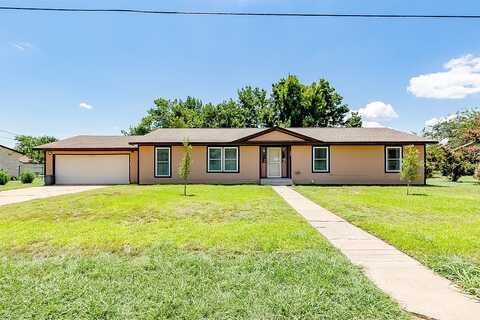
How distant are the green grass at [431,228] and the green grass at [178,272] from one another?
1269 millimetres

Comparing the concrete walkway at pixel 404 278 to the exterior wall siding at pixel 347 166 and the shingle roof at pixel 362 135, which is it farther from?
the shingle roof at pixel 362 135

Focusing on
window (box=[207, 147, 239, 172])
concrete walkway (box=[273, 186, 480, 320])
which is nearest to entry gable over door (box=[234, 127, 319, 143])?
window (box=[207, 147, 239, 172])

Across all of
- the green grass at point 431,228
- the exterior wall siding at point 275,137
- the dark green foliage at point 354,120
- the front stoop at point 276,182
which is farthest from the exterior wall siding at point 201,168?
the dark green foliage at point 354,120

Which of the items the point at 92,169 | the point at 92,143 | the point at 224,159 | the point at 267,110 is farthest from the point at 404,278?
the point at 267,110

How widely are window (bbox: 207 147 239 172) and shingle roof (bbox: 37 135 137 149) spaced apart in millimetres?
5833

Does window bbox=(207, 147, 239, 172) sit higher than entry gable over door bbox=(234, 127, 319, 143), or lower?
lower

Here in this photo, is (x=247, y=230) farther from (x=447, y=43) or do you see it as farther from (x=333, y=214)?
(x=447, y=43)

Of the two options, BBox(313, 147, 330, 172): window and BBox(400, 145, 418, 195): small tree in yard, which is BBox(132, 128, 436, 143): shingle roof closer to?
BBox(313, 147, 330, 172): window

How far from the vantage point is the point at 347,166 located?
17.9 m

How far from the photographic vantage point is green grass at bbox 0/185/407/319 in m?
2.80

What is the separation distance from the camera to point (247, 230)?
19.4 ft

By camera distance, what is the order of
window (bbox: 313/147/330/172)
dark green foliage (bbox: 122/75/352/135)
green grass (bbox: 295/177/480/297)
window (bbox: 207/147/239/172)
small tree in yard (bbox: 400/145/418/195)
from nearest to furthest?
green grass (bbox: 295/177/480/297) → small tree in yard (bbox: 400/145/418/195) → window (bbox: 313/147/330/172) → window (bbox: 207/147/239/172) → dark green foliage (bbox: 122/75/352/135)

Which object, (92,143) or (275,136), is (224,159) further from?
(92,143)

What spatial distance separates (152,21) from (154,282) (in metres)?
9.08
